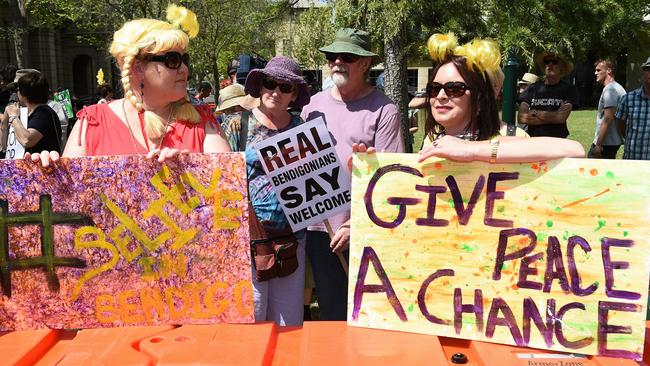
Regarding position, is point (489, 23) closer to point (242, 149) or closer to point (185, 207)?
point (242, 149)

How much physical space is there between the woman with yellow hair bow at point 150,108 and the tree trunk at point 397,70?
7.51 feet

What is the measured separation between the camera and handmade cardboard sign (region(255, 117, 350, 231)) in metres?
2.61

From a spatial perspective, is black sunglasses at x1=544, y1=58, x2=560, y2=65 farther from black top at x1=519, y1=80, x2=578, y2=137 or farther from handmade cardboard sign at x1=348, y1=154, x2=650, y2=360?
handmade cardboard sign at x1=348, y1=154, x2=650, y2=360

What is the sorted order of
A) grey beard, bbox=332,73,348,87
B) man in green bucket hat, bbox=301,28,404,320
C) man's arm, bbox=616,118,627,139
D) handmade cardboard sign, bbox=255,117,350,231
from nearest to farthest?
handmade cardboard sign, bbox=255,117,350,231 < man in green bucket hat, bbox=301,28,404,320 < grey beard, bbox=332,73,348,87 < man's arm, bbox=616,118,627,139

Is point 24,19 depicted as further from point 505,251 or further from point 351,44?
point 505,251

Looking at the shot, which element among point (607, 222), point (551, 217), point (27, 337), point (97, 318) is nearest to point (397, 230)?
point (551, 217)

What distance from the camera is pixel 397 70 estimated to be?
498 centimetres

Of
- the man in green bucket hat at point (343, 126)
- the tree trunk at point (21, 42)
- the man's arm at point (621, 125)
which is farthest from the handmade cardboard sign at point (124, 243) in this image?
the tree trunk at point (21, 42)

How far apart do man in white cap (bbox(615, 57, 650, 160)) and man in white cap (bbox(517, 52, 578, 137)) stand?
609 mm

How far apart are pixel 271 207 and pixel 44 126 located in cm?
310

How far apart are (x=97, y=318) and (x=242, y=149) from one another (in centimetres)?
125

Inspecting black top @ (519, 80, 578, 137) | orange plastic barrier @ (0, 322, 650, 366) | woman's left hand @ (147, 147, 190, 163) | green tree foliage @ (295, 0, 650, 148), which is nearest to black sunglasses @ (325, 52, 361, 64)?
green tree foliage @ (295, 0, 650, 148)

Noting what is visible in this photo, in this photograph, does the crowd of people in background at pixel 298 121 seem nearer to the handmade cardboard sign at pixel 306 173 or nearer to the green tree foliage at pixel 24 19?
the handmade cardboard sign at pixel 306 173

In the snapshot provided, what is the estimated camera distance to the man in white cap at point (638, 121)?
588cm
